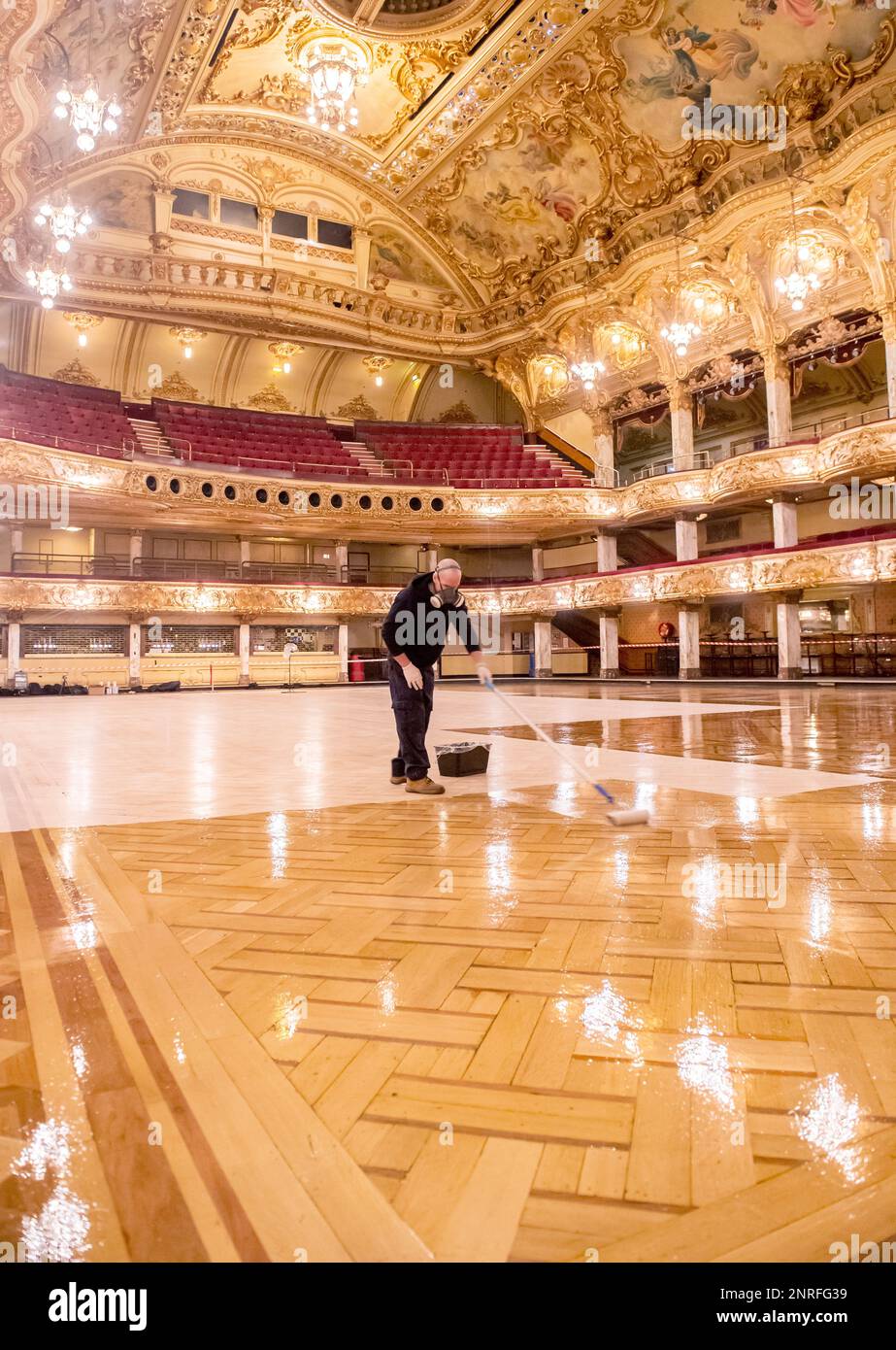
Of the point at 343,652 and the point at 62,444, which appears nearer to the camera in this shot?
the point at 62,444

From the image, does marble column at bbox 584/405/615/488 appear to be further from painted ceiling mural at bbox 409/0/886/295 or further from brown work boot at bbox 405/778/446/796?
brown work boot at bbox 405/778/446/796

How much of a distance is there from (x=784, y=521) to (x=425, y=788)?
1677 centimetres

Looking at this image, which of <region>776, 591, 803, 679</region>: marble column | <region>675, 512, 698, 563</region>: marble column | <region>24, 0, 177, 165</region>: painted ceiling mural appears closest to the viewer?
<region>24, 0, 177, 165</region>: painted ceiling mural

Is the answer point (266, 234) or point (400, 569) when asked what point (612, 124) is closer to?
point (266, 234)

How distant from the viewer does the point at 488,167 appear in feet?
64.1

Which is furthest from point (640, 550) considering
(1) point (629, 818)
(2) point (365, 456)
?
(1) point (629, 818)

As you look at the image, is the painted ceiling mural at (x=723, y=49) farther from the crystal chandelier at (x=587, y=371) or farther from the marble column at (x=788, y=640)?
the marble column at (x=788, y=640)

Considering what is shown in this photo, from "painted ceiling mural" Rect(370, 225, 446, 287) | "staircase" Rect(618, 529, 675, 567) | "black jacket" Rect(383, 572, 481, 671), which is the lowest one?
"black jacket" Rect(383, 572, 481, 671)

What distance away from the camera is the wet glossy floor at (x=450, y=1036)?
2.93ft

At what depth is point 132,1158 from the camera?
1000mm

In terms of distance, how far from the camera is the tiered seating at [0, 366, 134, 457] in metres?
17.6

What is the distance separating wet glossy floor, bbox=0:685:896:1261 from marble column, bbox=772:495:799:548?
641 inches

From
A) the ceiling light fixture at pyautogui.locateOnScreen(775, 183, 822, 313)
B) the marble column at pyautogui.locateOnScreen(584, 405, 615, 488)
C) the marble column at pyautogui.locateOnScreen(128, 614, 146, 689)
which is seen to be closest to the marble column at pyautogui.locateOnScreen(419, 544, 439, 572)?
the marble column at pyautogui.locateOnScreen(584, 405, 615, 488)

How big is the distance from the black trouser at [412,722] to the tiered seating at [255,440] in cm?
1823
